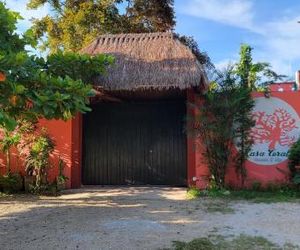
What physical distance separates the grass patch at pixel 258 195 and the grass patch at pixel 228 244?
138 inches

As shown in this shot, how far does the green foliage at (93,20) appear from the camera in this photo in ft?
63.3

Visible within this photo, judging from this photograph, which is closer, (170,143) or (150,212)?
(150,212)

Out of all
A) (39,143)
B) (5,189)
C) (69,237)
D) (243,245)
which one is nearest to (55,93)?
(69,237)

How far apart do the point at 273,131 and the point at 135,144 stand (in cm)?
383

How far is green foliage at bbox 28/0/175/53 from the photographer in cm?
1930

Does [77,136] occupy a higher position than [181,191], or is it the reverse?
[77,136]

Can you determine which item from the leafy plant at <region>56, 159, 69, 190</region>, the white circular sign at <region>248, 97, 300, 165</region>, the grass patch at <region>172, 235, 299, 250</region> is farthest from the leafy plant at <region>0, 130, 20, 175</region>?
the grass patch at <region>172, 235, 299, 250</region>

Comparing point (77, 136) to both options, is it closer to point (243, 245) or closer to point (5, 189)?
point (5, 189)

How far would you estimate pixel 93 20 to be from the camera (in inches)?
760

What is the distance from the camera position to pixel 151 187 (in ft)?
42.7

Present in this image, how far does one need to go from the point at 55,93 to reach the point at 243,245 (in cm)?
326

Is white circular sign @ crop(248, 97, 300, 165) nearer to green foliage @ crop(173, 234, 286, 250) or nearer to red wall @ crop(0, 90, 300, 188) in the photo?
red wall @ crop(0, 90, 300, 188)

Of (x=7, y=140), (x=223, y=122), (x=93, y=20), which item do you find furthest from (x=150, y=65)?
(x=93, y=20)

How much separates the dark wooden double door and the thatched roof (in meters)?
1.52
